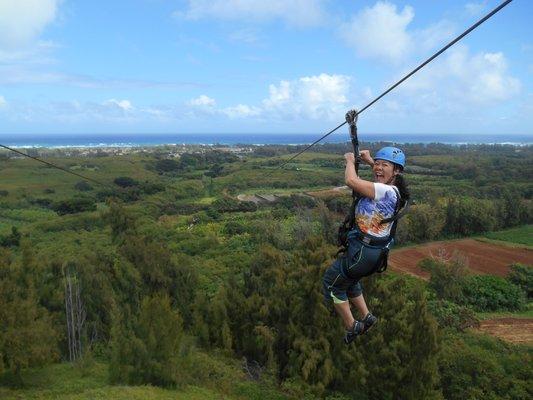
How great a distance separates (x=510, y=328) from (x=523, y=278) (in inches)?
310

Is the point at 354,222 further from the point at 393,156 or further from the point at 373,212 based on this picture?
the point at 393,156

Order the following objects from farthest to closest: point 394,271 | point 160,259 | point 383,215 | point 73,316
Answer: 1. point 394,271
2. point 160,259
3. point 73,316
4. point 383,215

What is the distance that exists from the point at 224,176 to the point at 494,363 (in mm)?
80393

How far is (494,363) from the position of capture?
17.0 metres

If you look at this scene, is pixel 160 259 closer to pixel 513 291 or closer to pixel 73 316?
pixel 73 316

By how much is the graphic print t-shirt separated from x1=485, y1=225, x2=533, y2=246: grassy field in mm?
48987

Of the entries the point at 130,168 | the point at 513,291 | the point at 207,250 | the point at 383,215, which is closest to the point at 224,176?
the point at 130,168

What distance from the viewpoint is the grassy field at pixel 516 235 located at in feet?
159

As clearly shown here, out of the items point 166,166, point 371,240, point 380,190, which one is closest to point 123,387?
point 371,240

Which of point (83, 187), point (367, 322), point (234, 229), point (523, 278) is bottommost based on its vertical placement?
point (523, 278)

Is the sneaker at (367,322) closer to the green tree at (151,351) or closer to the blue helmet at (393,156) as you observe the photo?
the blue helmet at (393,156)

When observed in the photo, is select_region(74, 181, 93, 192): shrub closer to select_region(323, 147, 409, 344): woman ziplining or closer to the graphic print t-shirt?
select_region(323, 147, 409, 344): woman ziplining

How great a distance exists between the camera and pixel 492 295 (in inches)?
1237

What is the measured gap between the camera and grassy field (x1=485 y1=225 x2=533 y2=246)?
48312mm
